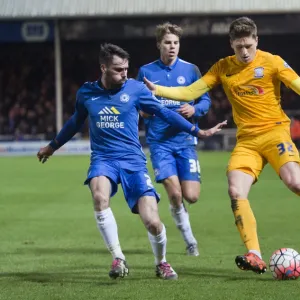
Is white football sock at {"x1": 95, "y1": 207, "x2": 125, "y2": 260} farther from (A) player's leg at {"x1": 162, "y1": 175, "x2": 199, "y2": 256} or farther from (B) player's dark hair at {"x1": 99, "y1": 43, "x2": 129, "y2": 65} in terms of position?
(A) player's leg at {"x1": 162, "y1": 175, "x2": 199, "y2": 256}

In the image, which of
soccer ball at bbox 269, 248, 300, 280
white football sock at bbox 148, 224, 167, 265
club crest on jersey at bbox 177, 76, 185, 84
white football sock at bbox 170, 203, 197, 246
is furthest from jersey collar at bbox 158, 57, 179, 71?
soccer ball at bbox 269, 248, 300, 280

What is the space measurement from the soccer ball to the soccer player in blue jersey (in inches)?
96.8

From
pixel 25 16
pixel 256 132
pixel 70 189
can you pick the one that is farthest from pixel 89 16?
pixel 256 132

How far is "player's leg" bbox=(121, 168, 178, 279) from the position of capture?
8711mm

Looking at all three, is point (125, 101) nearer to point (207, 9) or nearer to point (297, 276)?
point (297, 276)

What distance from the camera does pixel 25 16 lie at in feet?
111

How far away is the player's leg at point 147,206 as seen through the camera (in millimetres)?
8711

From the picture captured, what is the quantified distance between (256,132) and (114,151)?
134cm

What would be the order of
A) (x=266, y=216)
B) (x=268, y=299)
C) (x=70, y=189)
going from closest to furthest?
(x=268, y=299) → (x=266, y=216) → (x=70, y=189)

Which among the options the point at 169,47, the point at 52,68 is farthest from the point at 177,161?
the point at 52,68

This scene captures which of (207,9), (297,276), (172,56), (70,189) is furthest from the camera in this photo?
(207,9)

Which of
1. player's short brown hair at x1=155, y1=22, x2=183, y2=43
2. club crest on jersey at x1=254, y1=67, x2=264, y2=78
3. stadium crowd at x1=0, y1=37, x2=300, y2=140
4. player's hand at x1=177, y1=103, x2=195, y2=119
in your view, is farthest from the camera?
stadium crowd at x1=0, y1=37, x2=300, y2=140

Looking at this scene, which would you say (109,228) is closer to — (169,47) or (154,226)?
(154,226)

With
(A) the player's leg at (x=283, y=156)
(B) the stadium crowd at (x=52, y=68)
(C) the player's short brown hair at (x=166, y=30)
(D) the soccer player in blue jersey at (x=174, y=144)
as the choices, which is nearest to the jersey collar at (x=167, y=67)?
(D) the soccer player in blue jersey at (x=174, y=144)
